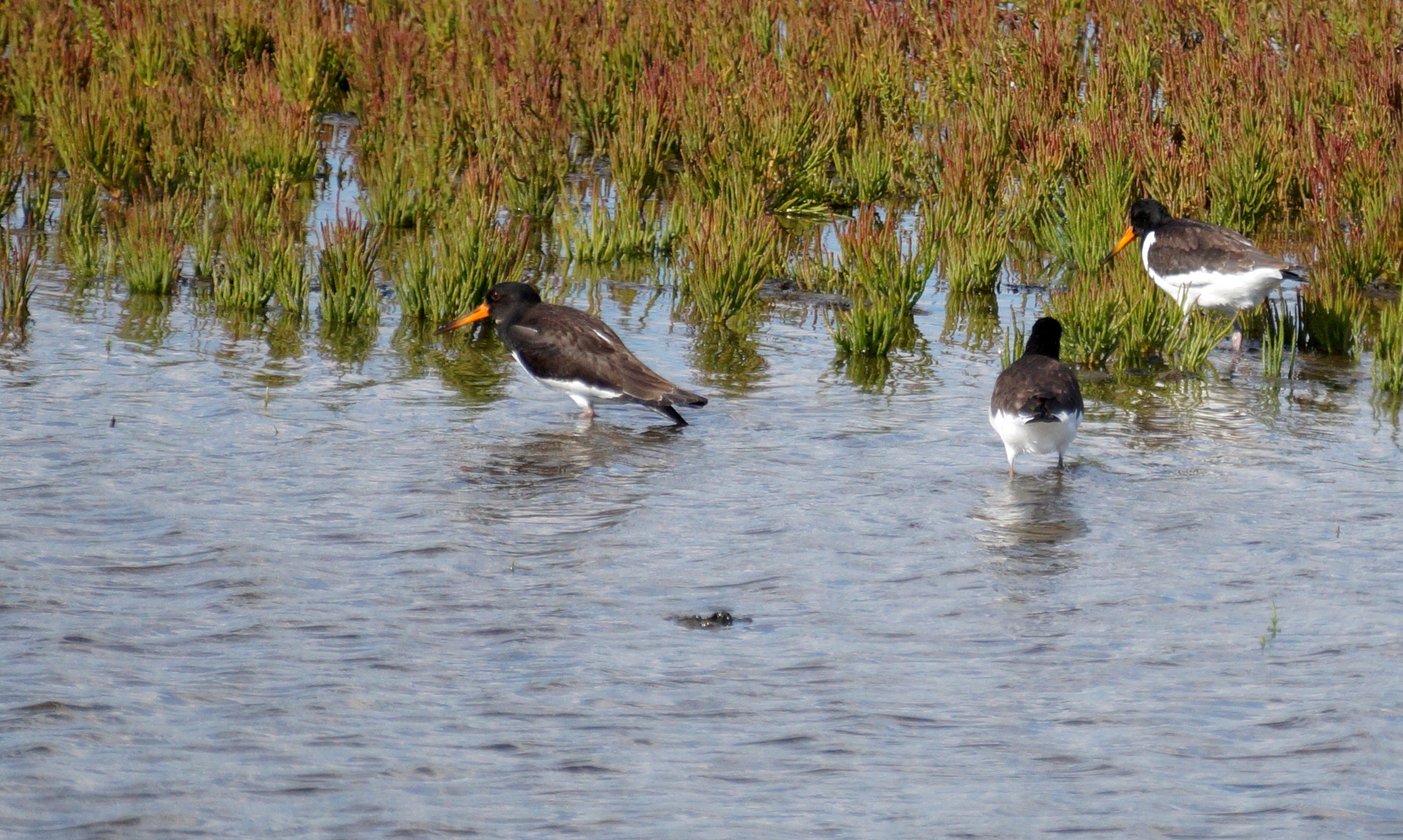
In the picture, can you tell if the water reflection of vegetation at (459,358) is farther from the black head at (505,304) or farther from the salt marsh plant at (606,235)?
the salt marsh plant at (606,235)

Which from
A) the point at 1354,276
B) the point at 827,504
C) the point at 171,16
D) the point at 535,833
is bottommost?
the point at 535,833

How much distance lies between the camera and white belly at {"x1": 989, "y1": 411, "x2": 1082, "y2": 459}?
7.96 meters

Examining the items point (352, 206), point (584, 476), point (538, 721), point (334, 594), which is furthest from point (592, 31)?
point (538, 721)

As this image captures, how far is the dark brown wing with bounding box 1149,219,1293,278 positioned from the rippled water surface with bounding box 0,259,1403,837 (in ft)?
3.11

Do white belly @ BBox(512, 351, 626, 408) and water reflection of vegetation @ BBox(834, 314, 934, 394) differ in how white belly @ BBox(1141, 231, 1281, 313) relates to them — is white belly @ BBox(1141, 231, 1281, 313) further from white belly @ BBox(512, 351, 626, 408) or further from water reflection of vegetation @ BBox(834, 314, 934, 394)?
white belly @ BBox(512, 351, 626, 408)

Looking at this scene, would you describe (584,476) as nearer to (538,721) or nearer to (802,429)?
(802,429)

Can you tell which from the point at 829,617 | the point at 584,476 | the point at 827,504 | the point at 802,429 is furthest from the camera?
the point at 802,429

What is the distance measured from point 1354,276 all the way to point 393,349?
6995 millimetres

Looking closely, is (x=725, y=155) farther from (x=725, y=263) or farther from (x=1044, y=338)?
(x=1044, y=338)

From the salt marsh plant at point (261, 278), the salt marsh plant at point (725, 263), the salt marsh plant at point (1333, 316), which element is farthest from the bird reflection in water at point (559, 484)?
the salt marsh plant at point (1333, 316)

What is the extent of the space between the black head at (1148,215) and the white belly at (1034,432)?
4.09 meters

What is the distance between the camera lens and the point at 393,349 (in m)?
10.8

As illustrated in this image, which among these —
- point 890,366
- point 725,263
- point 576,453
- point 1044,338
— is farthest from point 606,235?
point 1044,338

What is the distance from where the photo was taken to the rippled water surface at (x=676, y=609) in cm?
480
